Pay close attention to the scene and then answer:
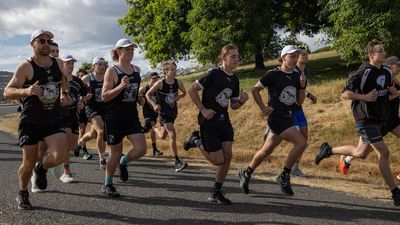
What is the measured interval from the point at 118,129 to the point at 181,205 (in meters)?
1.34

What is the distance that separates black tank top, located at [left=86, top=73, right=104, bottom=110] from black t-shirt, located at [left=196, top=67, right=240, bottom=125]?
321 centimetres

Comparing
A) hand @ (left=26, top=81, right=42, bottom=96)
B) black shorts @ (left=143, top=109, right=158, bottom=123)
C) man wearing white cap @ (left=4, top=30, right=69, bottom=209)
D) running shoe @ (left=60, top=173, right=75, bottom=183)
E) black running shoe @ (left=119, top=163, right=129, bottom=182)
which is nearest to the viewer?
hand @ (left=26, top=81, right=42, bottom=96)

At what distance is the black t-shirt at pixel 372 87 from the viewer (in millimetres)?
6367

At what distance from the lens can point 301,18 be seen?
32875mm

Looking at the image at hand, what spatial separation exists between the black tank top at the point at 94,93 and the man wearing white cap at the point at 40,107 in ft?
10.3

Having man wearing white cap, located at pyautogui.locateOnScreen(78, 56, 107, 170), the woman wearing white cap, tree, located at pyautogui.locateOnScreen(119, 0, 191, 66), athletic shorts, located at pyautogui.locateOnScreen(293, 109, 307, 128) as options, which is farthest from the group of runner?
tree, located at pyautogui.locateOnScreen(119, 0, 191, 66)

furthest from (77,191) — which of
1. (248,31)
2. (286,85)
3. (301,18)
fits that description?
(301,18)

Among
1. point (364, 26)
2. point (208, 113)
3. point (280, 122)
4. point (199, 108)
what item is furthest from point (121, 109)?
point (364, 26)

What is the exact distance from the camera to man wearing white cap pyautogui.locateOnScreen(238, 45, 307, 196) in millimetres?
6953

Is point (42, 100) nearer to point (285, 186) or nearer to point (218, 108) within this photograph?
point (218, 108)

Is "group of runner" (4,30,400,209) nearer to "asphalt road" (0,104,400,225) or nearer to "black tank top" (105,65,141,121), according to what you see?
"black tank top" (105,65,141,121)

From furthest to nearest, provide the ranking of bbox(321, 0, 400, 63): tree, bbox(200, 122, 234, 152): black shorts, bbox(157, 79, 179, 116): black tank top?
1. bbox(321, 0, 400, 63): tree
2. bbox(157, 79, 179, 116): black tank top
3. bbox(200, 122, 234, 152): black shorts

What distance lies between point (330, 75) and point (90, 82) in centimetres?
1766

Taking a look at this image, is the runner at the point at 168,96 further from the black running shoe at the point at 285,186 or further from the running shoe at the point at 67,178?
the black running shoe at the point at 285,186
